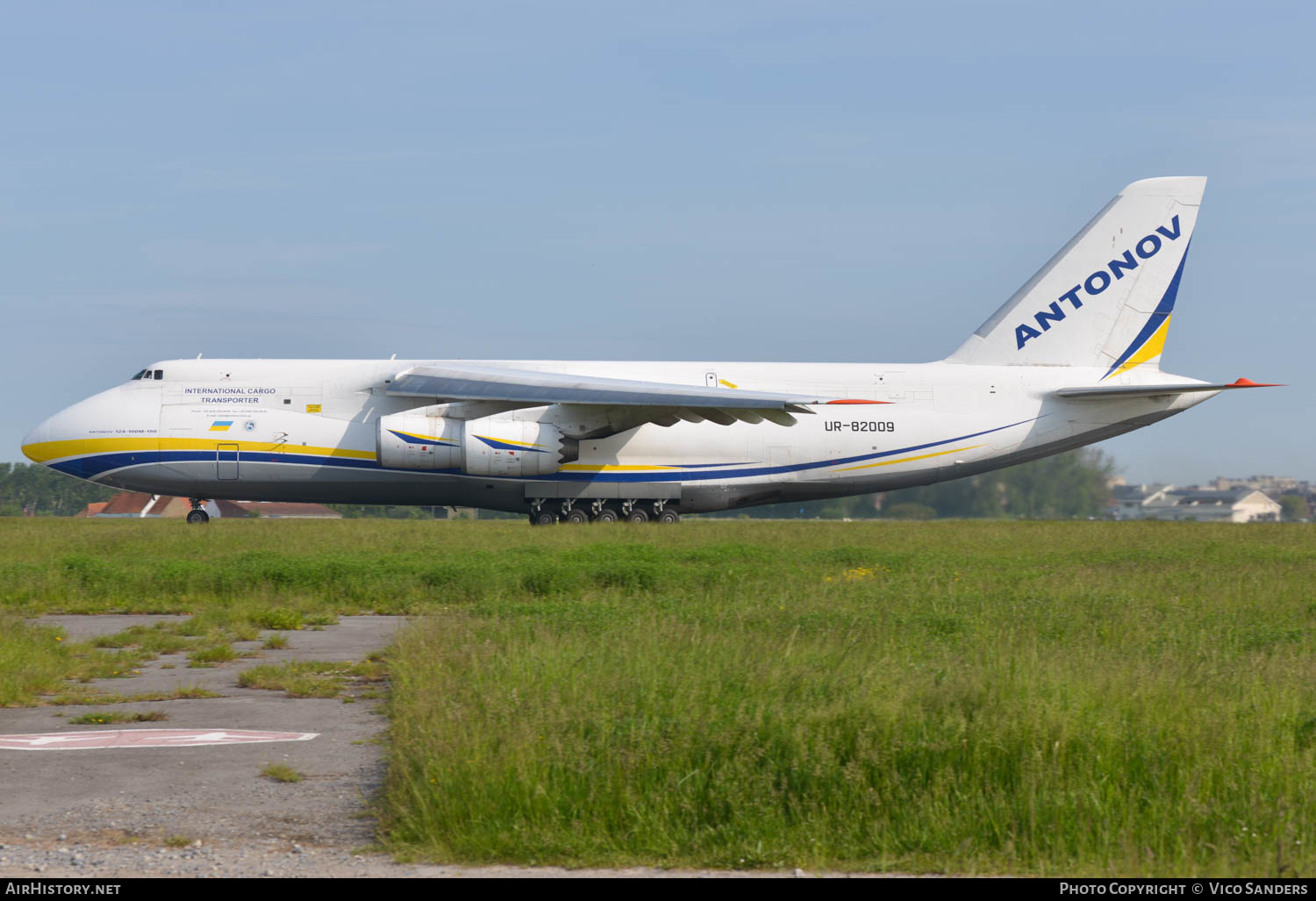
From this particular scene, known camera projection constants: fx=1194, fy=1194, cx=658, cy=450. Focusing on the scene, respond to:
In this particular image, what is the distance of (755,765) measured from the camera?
19.9 feet

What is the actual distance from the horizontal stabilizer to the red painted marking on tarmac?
2433 centimetres

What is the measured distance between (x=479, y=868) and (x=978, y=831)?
7.55ft

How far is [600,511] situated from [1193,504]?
45.1m

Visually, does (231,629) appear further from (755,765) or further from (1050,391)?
(1050,391)

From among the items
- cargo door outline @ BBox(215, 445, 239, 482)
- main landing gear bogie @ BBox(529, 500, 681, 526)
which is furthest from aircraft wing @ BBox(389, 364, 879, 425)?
cargo door outline @ BBox(215, 445, 239, 482)

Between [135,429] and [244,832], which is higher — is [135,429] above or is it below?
above

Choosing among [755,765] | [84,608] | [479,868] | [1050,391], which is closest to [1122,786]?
[755,765]

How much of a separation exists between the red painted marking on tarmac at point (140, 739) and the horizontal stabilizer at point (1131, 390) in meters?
24.3

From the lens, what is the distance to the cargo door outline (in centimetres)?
2650

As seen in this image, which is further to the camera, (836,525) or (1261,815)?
(836,525)

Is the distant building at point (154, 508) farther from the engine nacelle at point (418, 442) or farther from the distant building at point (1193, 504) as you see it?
the distant building at point (1193, 504)

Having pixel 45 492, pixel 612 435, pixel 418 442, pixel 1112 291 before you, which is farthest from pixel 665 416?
pixel 45 492

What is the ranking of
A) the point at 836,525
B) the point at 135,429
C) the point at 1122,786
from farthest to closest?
the point at 836,525 → the point at 135,429 → the point at 1122,786

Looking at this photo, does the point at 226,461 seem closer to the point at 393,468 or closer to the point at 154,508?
the point at 393,468
